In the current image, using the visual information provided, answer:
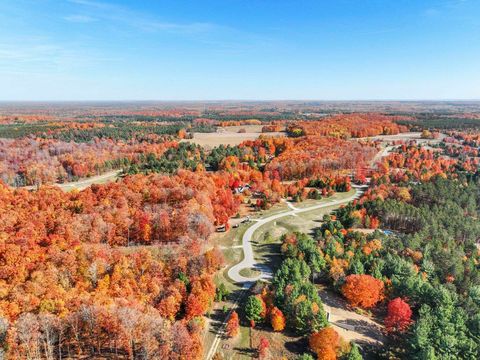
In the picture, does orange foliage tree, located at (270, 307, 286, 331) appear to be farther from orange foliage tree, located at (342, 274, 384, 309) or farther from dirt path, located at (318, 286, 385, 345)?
orange foliage tree, located at (342, 274, 384, 309)

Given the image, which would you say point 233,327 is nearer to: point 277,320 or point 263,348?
point 263,348

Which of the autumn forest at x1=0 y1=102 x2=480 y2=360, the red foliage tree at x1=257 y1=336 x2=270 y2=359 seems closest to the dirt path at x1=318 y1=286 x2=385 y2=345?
the autumn forest at x1=0 y1=102 x2=480 y2=360

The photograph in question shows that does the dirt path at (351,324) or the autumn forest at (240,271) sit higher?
the autumn forest at (240,271)

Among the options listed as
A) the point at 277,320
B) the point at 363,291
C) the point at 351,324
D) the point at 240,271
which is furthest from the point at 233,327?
the point at 363,291

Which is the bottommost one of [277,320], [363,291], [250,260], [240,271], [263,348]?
[263,348]

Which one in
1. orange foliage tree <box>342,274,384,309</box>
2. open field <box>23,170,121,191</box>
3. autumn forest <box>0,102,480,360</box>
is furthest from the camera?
open field <box>23,170,121,191</box>

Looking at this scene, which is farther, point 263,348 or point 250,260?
point 250,260

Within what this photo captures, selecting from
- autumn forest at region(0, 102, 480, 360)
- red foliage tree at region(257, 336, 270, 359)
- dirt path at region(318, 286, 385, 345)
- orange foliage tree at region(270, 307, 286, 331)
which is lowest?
dirt path at region(318, 286, 385, 345)

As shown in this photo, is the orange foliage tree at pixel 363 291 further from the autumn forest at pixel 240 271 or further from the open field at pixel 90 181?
the open field at pixel 90 181

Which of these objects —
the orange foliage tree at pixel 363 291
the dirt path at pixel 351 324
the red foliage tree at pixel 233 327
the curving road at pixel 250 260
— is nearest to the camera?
the red foliage tree at pixel 233 327

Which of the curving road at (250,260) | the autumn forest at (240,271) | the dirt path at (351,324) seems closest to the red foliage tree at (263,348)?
the autumn forest at (240,271)

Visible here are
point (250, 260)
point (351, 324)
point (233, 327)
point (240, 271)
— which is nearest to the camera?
point (233, 327)
